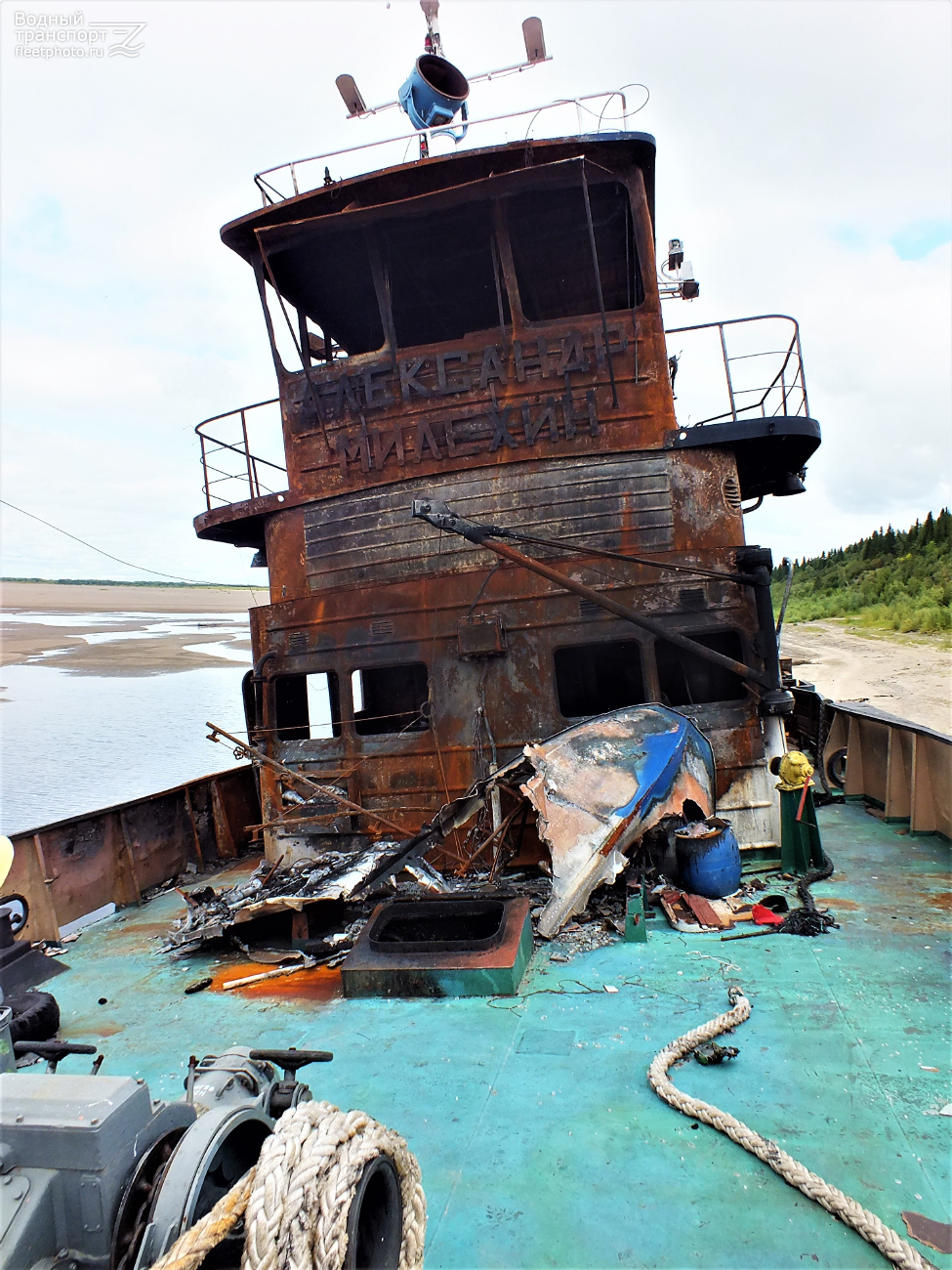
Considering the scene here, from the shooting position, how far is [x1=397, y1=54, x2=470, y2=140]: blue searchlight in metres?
9.75

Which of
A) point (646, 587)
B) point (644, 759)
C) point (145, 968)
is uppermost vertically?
point (646, 587)

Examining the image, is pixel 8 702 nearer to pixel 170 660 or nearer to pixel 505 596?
pixel 170 660

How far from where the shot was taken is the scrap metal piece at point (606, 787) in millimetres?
6008

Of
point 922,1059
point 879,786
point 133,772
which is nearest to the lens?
point 922,1059

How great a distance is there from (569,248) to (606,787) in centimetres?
763

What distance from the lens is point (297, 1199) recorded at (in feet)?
6.32

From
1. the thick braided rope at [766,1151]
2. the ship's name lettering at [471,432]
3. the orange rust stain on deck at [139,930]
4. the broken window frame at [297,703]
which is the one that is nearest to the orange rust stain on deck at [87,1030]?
the orange rust stain on deck at [139,930]

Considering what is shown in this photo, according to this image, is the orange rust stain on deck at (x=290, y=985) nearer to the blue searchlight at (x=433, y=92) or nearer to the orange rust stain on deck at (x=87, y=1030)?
the orange rust stain on deck at (x=87, y=1030)

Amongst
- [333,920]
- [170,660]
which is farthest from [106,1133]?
[170,660]

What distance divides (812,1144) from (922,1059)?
103 centimetres

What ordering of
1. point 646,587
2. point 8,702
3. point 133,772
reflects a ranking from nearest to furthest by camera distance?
point 646,587 < point 133,772 < point 8,702

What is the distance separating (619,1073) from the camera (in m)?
4.13

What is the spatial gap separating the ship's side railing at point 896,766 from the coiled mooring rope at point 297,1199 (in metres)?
7.70

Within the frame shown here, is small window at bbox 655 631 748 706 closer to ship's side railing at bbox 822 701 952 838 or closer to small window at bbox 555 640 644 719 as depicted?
small window at bbox 555 640 644 719
